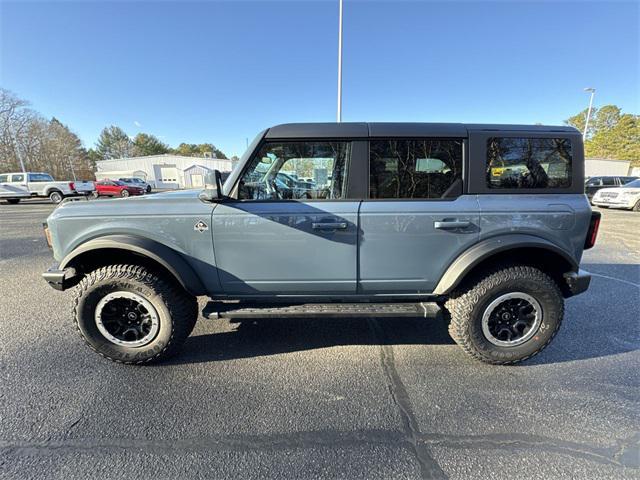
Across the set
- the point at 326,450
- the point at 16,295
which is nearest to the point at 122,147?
the point at 16,295

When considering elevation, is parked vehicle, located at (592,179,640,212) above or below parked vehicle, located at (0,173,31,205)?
below

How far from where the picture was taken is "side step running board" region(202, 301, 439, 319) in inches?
94.8

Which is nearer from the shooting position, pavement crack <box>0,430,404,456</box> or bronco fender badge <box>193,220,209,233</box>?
pavement crack <box>0,430,404,456</box>

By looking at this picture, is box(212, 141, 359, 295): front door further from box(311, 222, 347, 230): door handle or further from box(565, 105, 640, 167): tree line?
box(565, 105, 640, 167): tree line

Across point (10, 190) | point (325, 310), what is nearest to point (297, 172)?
point (325, 310)

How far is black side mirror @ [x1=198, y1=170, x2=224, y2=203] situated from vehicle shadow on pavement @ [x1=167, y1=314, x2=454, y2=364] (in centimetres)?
143

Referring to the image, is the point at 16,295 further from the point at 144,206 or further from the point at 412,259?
the point at 412,259

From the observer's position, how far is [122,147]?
64.9 meters

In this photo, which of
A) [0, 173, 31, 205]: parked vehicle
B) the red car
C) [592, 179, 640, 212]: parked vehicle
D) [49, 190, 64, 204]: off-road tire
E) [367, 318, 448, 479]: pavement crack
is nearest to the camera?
[367, 318, 448, 479]: pavement crack

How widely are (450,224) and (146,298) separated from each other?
2.55 m

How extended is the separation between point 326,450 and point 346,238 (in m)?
1.43

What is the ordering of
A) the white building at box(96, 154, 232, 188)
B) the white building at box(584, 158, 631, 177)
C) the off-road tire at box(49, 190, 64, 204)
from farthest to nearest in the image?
the white building at box(96, 154, 232, 188)
the white building at box(584, 158, 631, 177)
the off-road tire at box(49, 190, 64, 204)

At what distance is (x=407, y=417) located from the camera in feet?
6.58

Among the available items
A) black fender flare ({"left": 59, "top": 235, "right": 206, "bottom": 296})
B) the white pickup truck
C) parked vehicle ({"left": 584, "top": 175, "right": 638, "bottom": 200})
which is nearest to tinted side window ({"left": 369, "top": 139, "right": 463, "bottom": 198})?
black fender flare ({"left": 59, "top": 235, "right": 206, "bottom": 296})
